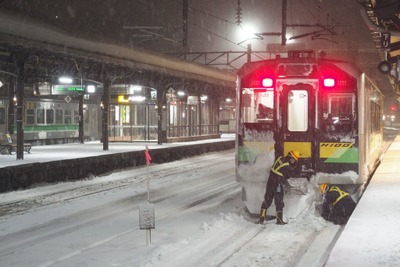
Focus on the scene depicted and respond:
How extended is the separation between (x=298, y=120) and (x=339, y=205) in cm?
184

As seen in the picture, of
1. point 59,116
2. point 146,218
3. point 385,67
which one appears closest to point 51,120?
point 59,116

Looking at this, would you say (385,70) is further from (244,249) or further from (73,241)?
(73,241)

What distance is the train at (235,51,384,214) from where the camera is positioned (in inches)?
415

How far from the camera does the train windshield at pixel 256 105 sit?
10852mm

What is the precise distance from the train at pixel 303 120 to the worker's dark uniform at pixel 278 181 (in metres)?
0.48

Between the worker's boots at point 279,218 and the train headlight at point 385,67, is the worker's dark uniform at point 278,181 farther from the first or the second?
the train headlight at point 385,67

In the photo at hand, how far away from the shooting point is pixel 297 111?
10.9 meters

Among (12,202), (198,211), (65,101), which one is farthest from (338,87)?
(65,101)

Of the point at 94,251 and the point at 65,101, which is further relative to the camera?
the point at 65,101

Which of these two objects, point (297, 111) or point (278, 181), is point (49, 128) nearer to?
point (297, 111)

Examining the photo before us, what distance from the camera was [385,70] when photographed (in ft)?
50.6

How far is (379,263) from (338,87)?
207 inches

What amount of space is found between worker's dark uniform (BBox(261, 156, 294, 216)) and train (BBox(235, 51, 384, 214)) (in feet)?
1.56

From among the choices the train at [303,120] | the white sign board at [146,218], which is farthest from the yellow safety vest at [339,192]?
the white sign board at [146,218]
